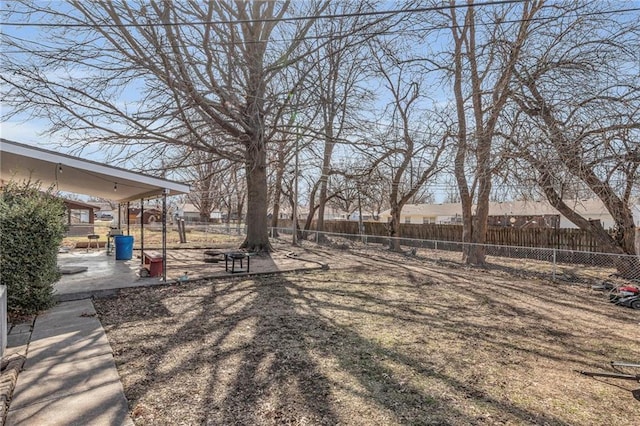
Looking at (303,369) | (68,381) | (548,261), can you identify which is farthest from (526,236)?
(68,381)

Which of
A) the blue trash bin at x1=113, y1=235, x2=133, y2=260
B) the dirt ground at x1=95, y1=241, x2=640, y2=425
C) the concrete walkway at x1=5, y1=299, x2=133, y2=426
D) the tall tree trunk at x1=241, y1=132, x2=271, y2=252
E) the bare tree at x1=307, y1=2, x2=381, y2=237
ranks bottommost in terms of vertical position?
the dirt ground at x1=95, y1=241, x2=640, y2=425

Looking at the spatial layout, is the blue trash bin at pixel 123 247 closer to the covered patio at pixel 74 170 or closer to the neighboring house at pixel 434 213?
the covered patio at pixel 74 170

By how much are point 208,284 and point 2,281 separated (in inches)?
156

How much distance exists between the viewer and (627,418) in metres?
3.11

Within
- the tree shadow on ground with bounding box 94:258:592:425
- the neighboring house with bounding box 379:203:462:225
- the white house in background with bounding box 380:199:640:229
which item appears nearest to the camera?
the tree shadow on ground with bounding box 94:258:592:425

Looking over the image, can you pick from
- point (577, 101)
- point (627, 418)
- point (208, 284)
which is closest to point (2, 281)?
point (208, 284)

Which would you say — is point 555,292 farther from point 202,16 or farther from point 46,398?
point 202,16

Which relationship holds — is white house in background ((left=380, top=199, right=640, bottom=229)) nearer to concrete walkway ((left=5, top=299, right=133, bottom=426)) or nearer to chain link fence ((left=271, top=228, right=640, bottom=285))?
chain link fence ((left=271, top=228, right=640, bottom=285))

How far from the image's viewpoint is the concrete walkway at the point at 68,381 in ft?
9.42

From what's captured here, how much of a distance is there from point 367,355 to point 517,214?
32502 mm

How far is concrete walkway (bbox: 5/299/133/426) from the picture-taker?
2871 mm

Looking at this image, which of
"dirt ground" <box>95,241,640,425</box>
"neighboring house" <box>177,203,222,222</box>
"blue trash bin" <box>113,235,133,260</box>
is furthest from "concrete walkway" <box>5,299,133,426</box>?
"neighboring house" <box>177,203,222,222</box>

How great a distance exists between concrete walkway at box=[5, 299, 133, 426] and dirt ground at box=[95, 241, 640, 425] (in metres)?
0.16

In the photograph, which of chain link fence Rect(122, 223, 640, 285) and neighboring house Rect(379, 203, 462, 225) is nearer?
chain link fence Rect(122, 223, 640, 285)
